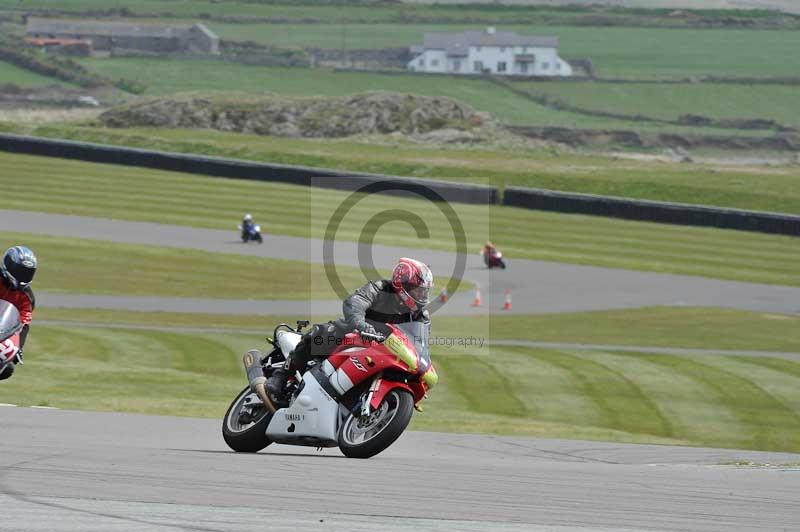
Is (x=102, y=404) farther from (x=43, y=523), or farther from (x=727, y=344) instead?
(x=727, y=344)

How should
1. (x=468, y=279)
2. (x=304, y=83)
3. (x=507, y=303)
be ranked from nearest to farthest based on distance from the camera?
(x=507, y=303)
(x=468, y=279)
(x=304, y=83)

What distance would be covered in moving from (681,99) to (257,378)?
386ft

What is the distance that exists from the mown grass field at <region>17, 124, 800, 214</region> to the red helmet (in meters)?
52.2

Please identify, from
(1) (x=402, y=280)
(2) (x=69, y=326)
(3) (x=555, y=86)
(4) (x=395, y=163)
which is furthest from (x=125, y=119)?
(1) (x=402, y=280)

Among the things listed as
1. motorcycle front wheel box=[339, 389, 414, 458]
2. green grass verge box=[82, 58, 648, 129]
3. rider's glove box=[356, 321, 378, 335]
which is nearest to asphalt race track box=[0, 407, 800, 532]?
motorcycle front wheel box=[339, 389, 414, 458]

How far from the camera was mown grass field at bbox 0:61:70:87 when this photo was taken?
119m

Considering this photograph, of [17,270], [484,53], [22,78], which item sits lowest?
[484,53]

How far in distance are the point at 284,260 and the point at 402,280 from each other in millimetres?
32813

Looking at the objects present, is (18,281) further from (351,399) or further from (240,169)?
(240,169)

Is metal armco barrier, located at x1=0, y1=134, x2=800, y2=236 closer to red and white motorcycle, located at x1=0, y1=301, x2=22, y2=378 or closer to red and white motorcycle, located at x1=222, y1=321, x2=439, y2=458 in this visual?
red and white motorcycle, located at x1=222, y1=321, x2=439, y2=458

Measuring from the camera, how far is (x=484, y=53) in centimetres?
15775

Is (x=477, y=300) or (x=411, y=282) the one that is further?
(x=477, y=300)

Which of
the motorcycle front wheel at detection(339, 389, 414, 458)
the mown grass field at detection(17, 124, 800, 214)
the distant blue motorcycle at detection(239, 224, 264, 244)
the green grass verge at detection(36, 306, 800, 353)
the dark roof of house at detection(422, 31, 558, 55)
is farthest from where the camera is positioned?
the dark roof of house at detection(422, 31, 558, 55)

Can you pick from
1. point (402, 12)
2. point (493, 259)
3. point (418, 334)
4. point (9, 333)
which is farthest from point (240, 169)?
point (402, 12)
